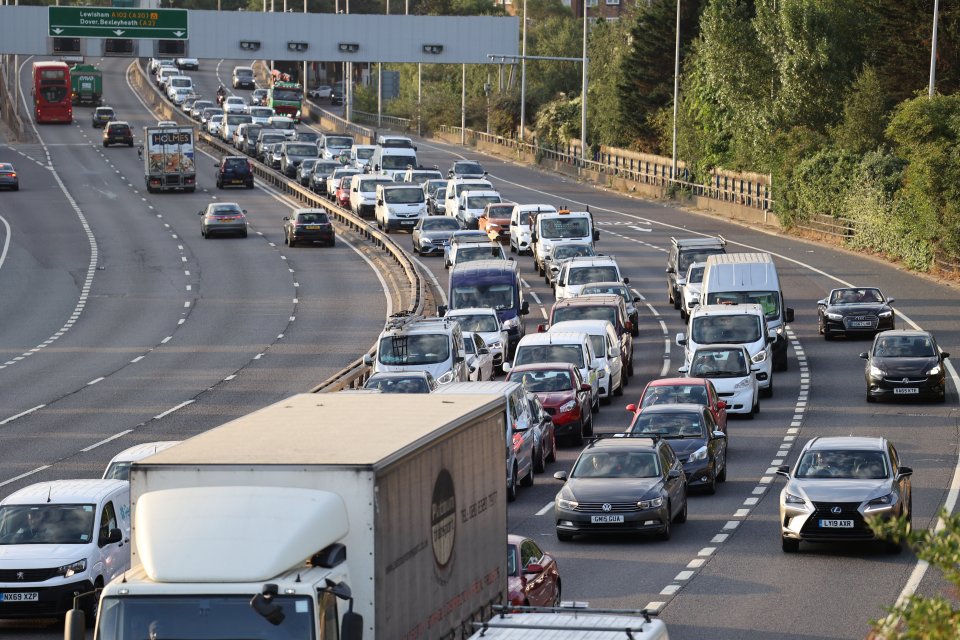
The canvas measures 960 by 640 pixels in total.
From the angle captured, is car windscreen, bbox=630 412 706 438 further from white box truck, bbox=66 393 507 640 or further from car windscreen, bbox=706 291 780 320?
white box truck, bbox=66 393 507 640

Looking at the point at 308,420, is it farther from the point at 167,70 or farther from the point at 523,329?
the point at 167,70

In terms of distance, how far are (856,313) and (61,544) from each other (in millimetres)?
28052

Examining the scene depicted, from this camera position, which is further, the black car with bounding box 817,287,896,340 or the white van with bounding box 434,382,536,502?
the black car with bounding box 817,287,896,340

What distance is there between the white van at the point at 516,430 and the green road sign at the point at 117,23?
63.6 meters

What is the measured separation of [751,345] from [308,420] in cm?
2550

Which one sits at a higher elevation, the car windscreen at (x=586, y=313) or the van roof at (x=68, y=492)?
the van roof at (x=68, y=492)

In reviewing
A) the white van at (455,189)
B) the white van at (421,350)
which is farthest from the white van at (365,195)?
the white van at (421,350)

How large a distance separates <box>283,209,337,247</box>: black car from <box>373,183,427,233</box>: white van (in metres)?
2.62

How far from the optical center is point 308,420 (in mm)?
13594

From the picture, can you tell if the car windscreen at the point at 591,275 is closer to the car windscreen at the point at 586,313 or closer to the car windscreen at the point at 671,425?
the car windscreen at the point at 586,313

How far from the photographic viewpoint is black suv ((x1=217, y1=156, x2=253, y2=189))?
83.8 meters

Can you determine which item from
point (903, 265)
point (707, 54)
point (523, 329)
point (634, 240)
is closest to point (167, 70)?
point (707, 54)

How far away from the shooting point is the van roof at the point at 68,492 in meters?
20.9

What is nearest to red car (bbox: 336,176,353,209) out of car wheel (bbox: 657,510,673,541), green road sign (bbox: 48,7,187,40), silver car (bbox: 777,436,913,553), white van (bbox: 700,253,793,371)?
green road sign (bbox: 48,7,187,40)
